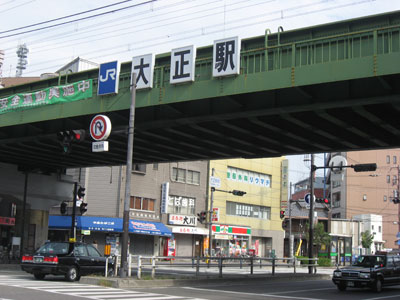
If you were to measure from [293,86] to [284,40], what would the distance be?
255cm

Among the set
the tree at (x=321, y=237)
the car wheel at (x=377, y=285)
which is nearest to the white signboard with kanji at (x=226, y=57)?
the car wheel at (x=377, y=285)

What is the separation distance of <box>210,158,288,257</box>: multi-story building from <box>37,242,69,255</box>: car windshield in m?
33.8

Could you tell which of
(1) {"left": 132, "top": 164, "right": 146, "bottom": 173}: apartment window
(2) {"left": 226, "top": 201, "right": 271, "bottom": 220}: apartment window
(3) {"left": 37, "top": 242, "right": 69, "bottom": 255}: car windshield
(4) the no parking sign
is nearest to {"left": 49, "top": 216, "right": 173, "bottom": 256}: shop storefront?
(1) {"left": 132, "top": 164, "right": 146, "bottom": 173}: apartment window

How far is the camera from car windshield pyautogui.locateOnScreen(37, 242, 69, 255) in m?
20.6

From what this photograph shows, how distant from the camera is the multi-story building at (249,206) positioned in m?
57.2

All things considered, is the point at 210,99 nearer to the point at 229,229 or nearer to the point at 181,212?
the point at 181,212

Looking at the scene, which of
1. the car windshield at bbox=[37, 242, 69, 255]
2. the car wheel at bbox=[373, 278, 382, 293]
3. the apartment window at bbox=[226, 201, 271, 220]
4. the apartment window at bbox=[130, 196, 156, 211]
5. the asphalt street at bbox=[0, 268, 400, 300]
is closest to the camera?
the asphalt street at bbox=[0, 268, 400, 300]

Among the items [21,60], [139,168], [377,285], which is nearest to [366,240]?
[139,168]

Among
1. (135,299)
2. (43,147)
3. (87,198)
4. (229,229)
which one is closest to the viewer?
(135,299)

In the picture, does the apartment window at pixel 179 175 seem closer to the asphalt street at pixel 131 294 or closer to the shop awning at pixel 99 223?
the shop awning at pixel 99 223

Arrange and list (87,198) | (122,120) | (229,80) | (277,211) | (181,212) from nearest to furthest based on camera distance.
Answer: (229,80) → (122,120) → (87,198) → (181,212) → (277,211)

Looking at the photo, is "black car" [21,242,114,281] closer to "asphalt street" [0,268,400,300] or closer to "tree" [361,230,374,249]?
"asphalt street" [0,268,400,300]

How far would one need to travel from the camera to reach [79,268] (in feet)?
68.3

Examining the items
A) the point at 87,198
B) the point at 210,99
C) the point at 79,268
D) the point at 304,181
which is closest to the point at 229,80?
the point at 210,99
